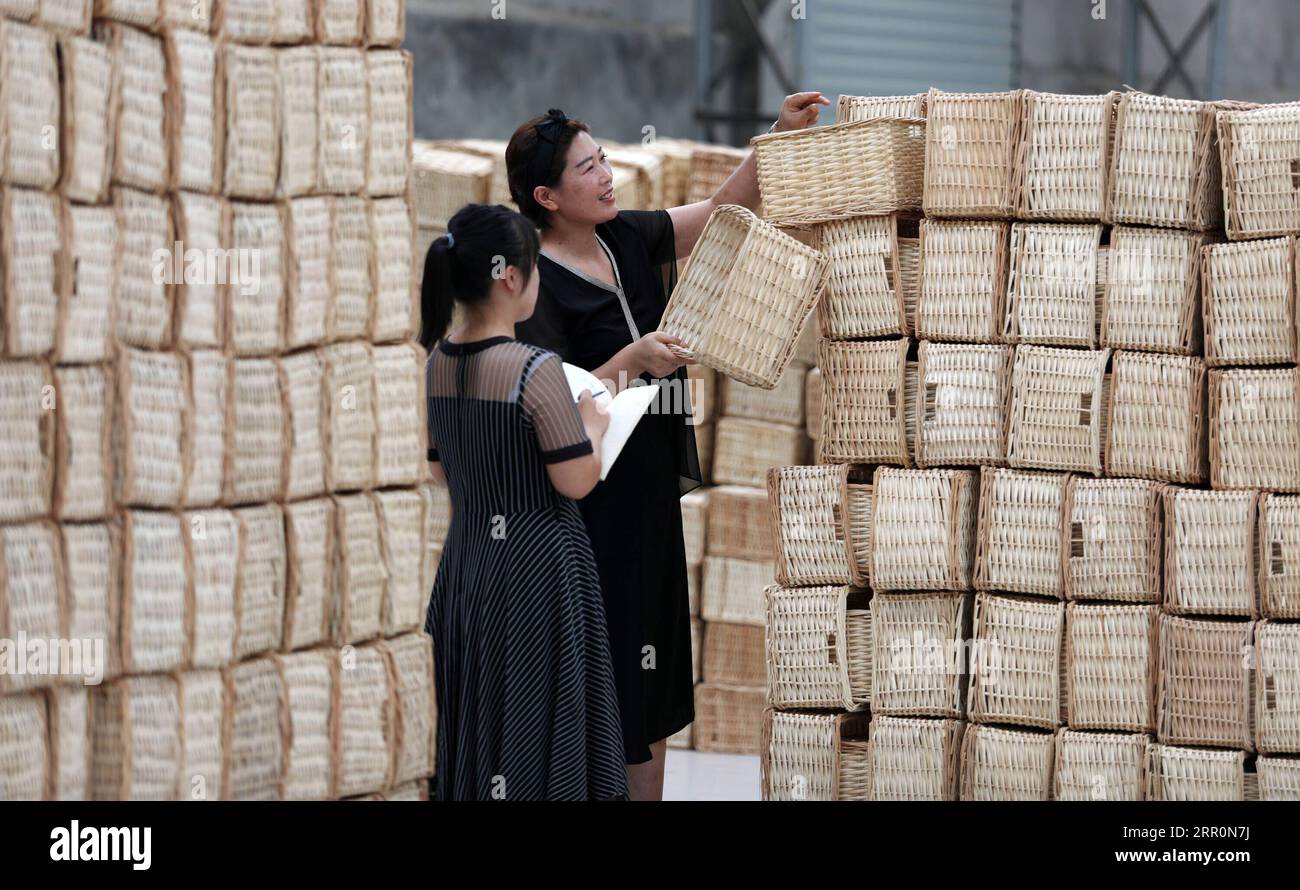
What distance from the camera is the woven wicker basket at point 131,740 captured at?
294 cm

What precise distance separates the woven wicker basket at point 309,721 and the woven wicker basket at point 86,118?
97 centimetres

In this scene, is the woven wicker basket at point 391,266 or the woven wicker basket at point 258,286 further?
the woven wicker basket at point 391,266

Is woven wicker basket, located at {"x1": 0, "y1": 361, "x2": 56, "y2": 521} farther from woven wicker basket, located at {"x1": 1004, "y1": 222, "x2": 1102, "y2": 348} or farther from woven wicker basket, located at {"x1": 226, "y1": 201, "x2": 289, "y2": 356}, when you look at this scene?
woven wicker basket, located at {"x1": 1004, "y1": 222, "x2": 1102, "y2": 348}

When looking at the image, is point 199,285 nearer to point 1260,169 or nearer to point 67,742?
point 67,742

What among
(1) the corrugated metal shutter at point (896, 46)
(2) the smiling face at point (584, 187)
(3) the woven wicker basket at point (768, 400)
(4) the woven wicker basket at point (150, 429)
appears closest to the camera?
(4) the woven wicker basket at point (150, 429)

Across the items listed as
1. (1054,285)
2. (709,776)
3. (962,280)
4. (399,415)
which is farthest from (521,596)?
(709,776)

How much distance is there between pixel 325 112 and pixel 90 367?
2.37 ft

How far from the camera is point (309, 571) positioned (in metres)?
3.27

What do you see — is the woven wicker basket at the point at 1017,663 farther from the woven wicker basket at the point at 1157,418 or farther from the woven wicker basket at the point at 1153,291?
the woven wicker basket at the point at 1153,291

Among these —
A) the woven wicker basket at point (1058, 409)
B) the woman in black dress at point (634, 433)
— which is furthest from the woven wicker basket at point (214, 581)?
the woven wicker basket at point (1058, 409)

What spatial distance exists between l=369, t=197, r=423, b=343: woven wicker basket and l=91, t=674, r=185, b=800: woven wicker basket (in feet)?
2.84

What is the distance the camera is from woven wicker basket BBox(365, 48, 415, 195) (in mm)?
3354

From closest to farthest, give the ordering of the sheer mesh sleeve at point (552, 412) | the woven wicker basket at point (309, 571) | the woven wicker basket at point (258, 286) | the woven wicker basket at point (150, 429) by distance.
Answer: the woven wicker basket at point (150, 429) < the woven wicker basket at point (258, 286) < the woven wicker basket at point (309, 571) < the sheer mesh sleeve at point (552, 412)

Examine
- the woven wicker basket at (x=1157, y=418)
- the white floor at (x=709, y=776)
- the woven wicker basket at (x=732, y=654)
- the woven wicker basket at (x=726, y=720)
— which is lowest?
the white floor at (x=709, y=776)
